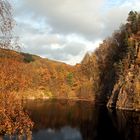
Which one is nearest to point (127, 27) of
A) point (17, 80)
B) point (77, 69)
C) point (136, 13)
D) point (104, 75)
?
point (136, 13)

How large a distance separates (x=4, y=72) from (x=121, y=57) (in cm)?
12683

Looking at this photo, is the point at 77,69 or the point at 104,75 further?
the point at 77,69

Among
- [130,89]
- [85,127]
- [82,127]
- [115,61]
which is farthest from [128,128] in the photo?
[115,61]

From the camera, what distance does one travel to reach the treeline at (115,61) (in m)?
122

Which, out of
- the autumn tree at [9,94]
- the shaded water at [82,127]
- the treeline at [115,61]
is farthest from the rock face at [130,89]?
the autumn tree at [9,94]

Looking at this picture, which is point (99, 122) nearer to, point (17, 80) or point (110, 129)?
point (110, 129)

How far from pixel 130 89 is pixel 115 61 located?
129 ft

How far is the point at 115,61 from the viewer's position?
15038 cm

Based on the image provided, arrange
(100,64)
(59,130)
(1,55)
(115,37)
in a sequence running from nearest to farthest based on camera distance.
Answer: (1,55), (59,130), (115,37), (100,64)

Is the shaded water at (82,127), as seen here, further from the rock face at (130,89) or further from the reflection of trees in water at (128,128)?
the rock face at (130,89)

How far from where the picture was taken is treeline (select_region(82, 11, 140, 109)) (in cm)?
12188

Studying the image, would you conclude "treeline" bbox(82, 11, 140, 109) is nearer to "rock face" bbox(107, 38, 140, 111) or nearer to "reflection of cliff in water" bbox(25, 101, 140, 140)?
"rock face" bbox(107, 38, 140, 111)

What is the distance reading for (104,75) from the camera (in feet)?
547

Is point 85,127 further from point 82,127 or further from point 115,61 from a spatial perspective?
point 115,61
